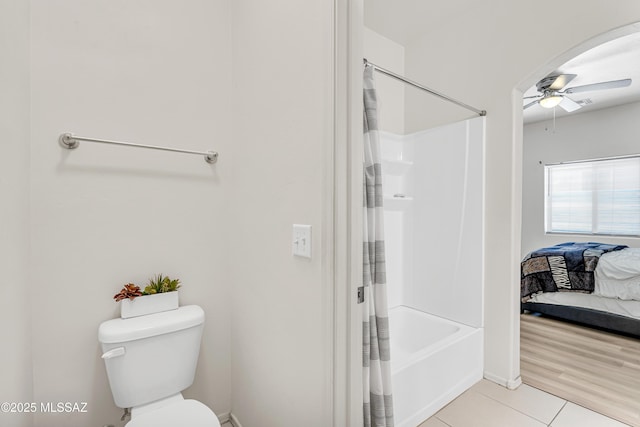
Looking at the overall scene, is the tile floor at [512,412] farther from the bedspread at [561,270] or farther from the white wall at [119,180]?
the bedspread at [561,270]

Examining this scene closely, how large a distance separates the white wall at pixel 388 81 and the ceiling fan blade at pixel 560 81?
1578mm

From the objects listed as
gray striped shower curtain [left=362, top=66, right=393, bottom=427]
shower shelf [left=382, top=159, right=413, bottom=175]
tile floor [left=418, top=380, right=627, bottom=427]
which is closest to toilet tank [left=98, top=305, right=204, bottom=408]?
gray striped shower curtain [left=362, top=66, right=393, bottom=427]

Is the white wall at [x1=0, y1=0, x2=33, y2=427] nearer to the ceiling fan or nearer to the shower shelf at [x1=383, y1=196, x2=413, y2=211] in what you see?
the shower shelf at [x1=383, y1=196, x2=413, y2=211]

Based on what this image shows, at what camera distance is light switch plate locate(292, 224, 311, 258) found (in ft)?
3.56

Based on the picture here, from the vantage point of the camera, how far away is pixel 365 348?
1.20 meters

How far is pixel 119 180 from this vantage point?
1427 millimetres

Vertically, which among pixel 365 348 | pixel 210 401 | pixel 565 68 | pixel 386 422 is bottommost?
pixel 210 401

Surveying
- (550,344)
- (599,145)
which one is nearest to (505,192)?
(550,344)

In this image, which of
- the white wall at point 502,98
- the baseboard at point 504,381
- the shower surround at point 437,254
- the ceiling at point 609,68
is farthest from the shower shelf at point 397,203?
the ceiling at point 609,68

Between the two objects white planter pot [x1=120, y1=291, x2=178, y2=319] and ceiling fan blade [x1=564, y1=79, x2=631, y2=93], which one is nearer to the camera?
white planter pot [x1=120, y1=291, x2=178, y2=319]

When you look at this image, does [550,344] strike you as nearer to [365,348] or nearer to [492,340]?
[492,340]

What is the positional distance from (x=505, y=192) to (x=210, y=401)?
2.27m

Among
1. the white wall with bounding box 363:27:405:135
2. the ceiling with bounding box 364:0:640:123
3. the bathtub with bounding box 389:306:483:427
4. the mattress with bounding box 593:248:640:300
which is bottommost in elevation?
the bathtub with bounding box 389:306:483:427

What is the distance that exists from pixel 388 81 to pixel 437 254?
5.11 feet
